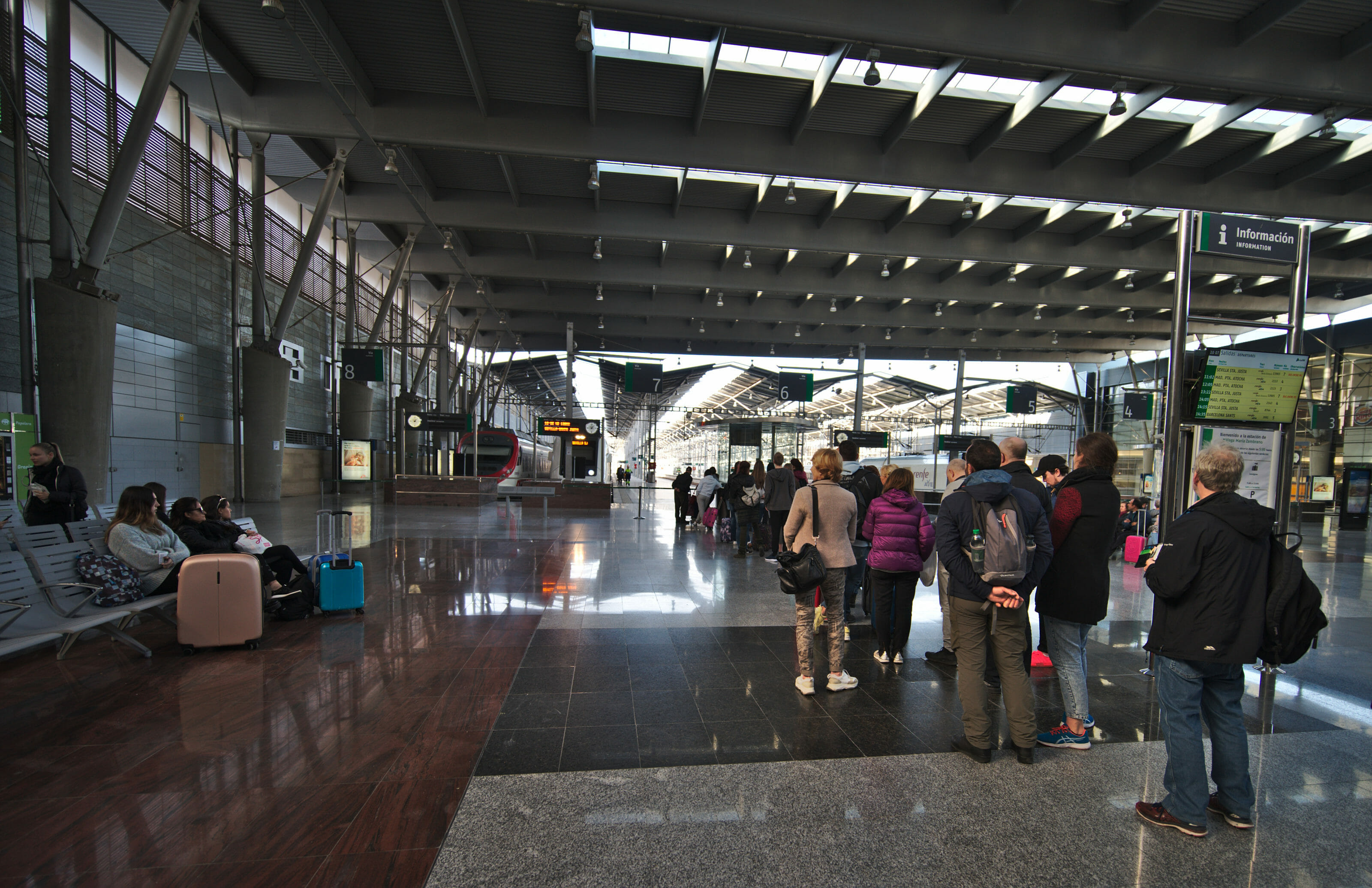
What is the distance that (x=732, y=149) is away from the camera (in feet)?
46.4

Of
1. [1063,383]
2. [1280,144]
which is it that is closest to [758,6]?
[1280,144]

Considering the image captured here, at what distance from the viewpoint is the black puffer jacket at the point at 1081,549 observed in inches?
140

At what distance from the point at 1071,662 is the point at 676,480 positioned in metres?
12.4

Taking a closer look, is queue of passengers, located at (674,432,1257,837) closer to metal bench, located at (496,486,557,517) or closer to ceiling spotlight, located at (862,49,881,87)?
ceiling spotlight, located at (862,49,881,87)

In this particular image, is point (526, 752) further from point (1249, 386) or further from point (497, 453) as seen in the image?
point (497, 453)

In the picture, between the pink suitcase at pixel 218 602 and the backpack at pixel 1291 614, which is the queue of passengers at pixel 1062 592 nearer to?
the backpack at pixel 1291 614

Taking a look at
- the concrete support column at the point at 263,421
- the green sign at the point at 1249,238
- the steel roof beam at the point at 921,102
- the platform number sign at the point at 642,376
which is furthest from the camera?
the platform number sign at the point at 642,376

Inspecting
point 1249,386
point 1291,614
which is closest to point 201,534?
point 1291,614

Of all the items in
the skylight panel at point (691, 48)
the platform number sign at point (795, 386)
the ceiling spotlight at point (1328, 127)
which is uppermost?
the skylight panel at point (691, 48)

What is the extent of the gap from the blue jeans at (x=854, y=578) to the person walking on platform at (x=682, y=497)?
8977 millimetres

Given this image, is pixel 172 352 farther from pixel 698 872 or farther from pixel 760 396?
pixel 760 396

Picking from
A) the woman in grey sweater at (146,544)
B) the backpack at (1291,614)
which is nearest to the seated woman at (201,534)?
the woman in grey sweater at (146,544)

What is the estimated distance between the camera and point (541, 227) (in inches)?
723

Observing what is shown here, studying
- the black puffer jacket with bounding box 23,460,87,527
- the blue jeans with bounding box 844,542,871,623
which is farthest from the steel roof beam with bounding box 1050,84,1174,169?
the black puffer jacket with bounding box 23,460,87,527
